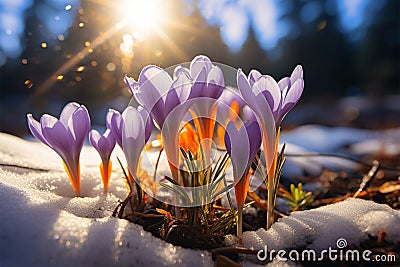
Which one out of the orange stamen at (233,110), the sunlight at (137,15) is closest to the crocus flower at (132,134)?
the orange stamen at (233,110)

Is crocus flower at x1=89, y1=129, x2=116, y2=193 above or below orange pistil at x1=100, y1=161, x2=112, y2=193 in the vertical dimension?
above

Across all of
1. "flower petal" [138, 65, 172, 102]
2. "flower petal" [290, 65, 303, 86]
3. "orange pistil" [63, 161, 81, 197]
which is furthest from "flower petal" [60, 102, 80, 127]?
"flower petal" [290, 65, 303, 86]

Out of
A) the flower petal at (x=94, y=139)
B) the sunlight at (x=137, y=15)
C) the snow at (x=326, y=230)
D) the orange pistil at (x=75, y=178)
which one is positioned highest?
the sunlight at (x=137, y=15)

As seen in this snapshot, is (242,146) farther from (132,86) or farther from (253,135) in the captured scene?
(132,86)

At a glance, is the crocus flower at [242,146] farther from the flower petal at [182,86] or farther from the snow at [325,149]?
the snow at [325,149]

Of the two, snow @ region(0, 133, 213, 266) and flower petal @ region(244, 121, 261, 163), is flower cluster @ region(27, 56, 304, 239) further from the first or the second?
snow @ region(0, 133, 213, 266)

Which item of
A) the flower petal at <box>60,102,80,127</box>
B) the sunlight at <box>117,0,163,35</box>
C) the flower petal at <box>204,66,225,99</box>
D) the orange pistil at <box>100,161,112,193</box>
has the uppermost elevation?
the sunlight at <box>117,0,163,35</box>

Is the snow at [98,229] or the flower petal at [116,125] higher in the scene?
the flower petal at [116,125]

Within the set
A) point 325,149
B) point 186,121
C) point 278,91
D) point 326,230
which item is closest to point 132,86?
point 186,121

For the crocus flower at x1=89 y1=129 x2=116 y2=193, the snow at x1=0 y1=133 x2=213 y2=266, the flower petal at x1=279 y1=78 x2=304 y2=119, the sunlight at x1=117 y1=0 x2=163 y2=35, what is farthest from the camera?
the sunlight at x1=117 y1=0 x2=163 y2=35
